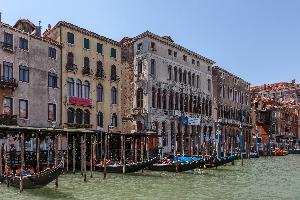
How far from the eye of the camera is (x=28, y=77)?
96.6ft

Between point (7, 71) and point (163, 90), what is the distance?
17470mm

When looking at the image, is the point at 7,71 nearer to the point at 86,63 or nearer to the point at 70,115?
the point at 70,115

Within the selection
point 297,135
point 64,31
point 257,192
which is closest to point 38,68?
point 64,31

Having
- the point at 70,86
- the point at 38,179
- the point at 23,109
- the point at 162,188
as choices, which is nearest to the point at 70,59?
the point at 70,86

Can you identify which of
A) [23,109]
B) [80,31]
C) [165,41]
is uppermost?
[165,41]

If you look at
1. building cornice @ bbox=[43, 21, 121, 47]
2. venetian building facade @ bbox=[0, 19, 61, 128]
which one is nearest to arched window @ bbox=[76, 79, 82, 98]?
venetian building facade @ bbox=[0, 19, 61, 128]

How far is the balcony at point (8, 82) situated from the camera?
2702cm

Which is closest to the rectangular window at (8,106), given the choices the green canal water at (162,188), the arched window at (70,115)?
the arched window at (70,115)

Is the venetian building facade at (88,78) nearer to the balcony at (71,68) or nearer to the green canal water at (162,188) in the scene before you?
the balcony at (71,68)

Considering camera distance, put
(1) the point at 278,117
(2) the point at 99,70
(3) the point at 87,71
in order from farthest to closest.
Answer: (1) the point at 278,117 < (2) the point at 99,70 < (3) the point at 87,71

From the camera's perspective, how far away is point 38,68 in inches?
1190

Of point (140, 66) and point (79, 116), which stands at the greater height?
point (140, 66)

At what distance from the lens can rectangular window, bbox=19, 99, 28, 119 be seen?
28.7 meters

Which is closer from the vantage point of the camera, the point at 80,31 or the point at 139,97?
the point at 80,31
